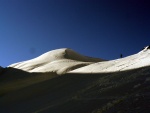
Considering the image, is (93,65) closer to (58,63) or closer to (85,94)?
(58,63)

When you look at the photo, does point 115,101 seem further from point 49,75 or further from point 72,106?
point 49,75

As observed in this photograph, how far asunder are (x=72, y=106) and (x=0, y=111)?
3.95 meters

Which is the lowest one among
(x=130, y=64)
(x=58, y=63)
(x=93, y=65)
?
(x=130, y=64)

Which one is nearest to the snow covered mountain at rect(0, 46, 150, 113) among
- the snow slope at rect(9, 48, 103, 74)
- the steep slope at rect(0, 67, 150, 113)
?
the steep slope at rect(0, 67, 150, 113)

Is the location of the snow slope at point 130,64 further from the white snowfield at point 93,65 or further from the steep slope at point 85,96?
the steep slope at point 85,96

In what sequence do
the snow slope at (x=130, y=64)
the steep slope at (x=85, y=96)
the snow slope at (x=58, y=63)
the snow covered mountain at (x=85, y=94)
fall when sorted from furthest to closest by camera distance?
the snow slope at (x=58, y=63), the snow slope at (x=130, y=64), the snow covered mountain at (x=85, y=94), the steep slope at (x=85, y=96)

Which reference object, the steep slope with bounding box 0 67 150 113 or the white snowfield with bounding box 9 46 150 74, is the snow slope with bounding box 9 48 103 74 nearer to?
the white snowfield with bounding box 9 46 150 74

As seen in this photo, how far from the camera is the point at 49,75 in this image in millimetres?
15492

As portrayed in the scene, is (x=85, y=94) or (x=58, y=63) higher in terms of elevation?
(x=58, y=63)

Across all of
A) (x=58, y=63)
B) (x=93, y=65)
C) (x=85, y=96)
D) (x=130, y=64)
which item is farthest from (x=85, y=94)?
(x=58, y=63)

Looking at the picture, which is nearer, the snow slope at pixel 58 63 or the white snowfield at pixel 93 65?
the white snowfield at pixel 93 65

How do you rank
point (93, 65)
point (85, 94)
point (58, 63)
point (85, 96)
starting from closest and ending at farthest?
point (85, 96) → point (85, 94) → point (93, 65) → point (58, 63)

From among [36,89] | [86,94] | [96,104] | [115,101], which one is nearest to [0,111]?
[36,89]

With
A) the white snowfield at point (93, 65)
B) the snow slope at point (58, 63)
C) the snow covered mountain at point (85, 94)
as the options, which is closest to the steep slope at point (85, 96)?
the snow covered mountain at point (85, 94)
